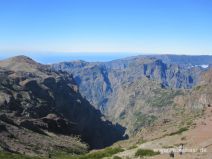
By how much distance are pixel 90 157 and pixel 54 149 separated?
64338 millimetres

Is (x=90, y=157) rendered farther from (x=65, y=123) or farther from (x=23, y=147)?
(x=65, y=123)

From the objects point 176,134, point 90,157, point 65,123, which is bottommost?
point 65,123

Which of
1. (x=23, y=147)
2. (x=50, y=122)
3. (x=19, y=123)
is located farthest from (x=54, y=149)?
(x=50, y=122)

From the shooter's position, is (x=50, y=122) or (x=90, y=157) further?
(x=50, y=122)

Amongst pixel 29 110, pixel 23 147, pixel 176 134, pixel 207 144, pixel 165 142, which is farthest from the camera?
pixel 29 110

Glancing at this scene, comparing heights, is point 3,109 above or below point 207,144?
below

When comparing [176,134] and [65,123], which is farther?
[65,123]

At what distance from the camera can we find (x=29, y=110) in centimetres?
18962

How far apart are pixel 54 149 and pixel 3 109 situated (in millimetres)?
64235

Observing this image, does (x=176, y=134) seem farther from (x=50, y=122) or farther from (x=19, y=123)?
(x=50, y=122)

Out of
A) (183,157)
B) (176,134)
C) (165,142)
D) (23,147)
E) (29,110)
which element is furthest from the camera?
(29,110)

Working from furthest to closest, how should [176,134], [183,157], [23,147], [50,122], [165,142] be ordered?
1. [50,122]
2. [23,147]
3. [176,134]
4. [165,142]
5. [183,157]

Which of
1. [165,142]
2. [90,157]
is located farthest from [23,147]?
[165,142]

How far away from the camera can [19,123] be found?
136 m
